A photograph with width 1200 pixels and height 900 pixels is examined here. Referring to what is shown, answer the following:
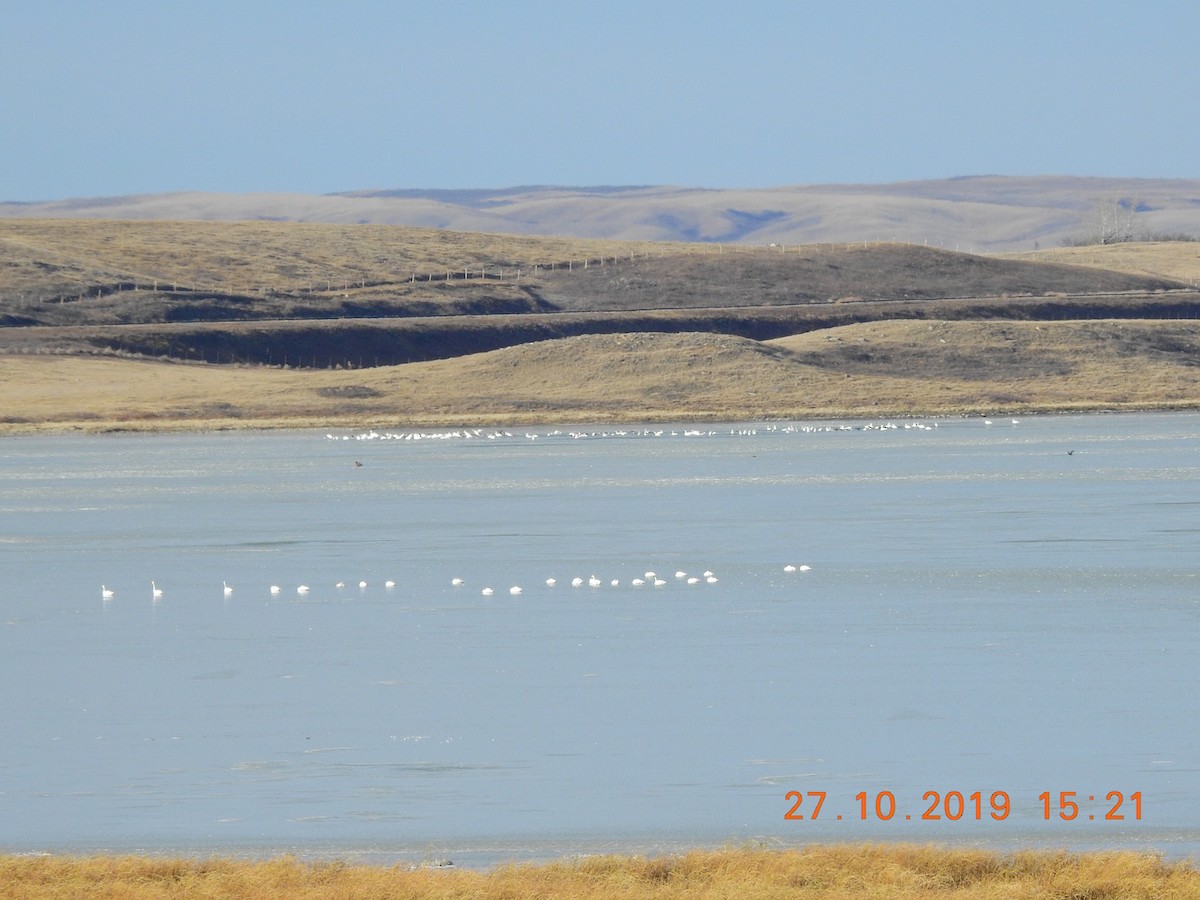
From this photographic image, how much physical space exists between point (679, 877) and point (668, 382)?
59.7 meters

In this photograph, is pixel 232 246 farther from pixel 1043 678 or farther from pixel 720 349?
pixel 1043 678

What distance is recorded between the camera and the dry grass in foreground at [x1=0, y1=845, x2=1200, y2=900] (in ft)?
30.6

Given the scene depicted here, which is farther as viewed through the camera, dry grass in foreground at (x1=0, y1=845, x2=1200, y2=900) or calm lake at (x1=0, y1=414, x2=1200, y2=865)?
calm lake at (x1=0, y1=414, x2=1200, y2=865)

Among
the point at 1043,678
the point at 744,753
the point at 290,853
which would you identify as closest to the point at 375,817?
the point at 290,853

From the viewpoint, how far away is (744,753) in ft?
40.9

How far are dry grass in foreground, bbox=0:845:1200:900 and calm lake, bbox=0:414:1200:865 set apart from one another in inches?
23.0

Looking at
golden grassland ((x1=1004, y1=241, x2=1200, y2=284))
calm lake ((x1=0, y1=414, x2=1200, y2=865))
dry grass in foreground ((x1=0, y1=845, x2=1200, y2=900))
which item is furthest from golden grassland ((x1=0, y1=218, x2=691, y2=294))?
dry grass in foreground ((x1=0, y1=845, x2=1200, y2=900))

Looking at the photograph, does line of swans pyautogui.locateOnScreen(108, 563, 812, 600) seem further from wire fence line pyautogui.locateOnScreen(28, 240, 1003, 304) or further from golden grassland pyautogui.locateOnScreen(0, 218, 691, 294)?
golden grassland pyautogui.locateOnScreen(0, 218, 691, 294)

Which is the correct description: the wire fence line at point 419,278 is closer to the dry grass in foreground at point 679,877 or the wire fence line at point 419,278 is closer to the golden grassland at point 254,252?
the golden grassland at point 254,252

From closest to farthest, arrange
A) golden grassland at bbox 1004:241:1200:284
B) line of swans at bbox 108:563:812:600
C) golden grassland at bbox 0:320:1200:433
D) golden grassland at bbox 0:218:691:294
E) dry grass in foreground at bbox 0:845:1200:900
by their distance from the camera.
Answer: dry grass in foreground at bbox 0:845:1200:900
line of swans at bbox 108:563:812:600
golden grassland at bbox 0:320:1200:433
golden grassland at bbox 0:218:691:294
golden grassland at bbox 1004:241:1200:284

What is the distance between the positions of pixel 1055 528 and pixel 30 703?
1547cm

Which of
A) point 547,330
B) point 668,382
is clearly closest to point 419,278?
point 547,330

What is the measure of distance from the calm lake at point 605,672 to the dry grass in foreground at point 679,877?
1.92ft

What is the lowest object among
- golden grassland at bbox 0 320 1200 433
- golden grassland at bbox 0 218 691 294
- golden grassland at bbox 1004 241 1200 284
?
golden grassland at bbox 0 320 1200 433
